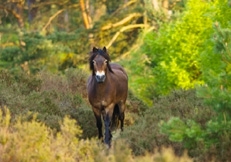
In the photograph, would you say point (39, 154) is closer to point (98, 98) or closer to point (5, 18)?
point (98, 98)

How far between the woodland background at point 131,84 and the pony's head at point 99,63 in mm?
1223

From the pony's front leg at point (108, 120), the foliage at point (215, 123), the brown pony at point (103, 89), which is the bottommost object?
the pony's front leg at point (108, 120)

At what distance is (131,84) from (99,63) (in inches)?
550

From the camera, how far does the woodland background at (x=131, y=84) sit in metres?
9.34

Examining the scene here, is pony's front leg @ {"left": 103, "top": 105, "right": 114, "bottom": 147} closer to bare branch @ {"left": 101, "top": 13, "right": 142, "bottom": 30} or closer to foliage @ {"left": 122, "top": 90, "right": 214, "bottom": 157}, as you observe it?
foliage @ {"left": 122, "top": 90, "right": 214, "bottom": 157}

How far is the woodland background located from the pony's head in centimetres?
122

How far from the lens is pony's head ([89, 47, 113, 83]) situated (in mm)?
14898

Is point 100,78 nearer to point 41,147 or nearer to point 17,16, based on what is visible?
point 41,147

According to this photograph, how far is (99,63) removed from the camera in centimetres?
1495

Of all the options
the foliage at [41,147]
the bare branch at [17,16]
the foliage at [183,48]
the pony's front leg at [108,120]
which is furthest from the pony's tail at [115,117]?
the bare branch at [17,16]

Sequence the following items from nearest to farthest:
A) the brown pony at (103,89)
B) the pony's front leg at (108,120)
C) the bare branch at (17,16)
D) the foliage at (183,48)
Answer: the brown pony at (103,89) < the pony's front leg at (108,120) < the foliage at (183,48) < the bare branch at (17,16)

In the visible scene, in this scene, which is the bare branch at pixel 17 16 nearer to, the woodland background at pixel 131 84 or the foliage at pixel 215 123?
the woodland background at pixel 131 84

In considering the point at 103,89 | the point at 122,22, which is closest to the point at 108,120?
the point at 103,89

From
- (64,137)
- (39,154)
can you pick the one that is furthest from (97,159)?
(64,137)
